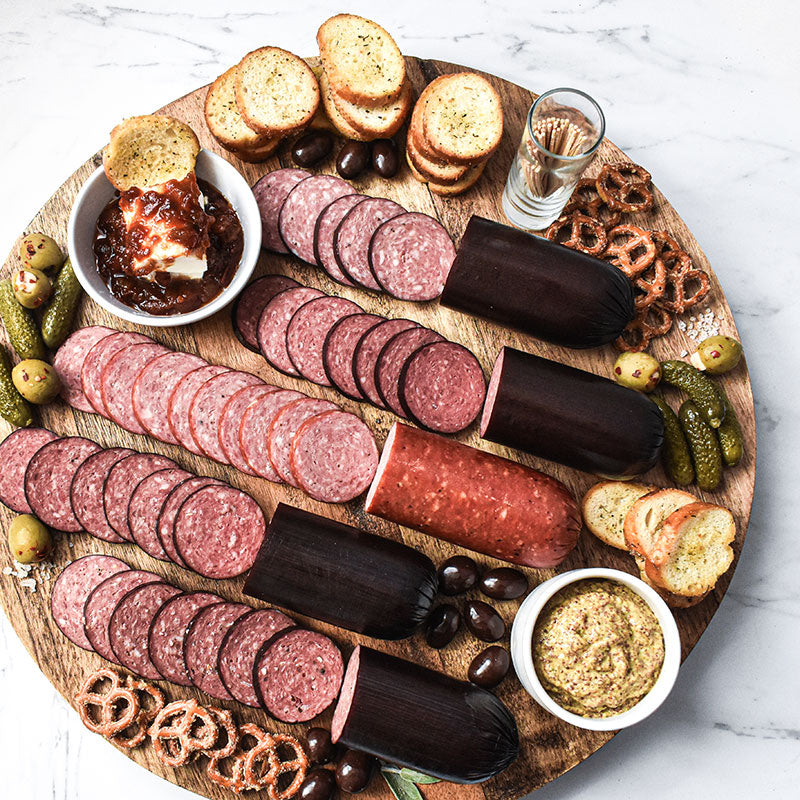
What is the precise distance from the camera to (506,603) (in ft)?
9.37

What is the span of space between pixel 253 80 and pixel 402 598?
198 centimetres

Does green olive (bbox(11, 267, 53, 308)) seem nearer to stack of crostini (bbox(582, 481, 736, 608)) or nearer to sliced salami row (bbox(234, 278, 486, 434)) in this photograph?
sliced salami row (bbox(234, 278, 486, 434))

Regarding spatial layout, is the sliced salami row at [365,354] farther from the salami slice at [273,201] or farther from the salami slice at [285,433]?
the salami slice at [273,201]

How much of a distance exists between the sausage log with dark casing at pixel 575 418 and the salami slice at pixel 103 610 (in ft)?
→ 4.73

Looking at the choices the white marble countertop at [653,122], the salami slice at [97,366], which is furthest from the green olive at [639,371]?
the salami slice at [97,366]

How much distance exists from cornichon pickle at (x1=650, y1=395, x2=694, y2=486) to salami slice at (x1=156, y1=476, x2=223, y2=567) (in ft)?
5.49

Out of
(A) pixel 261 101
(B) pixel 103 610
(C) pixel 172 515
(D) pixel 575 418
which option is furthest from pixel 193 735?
(A) pixel 261 101

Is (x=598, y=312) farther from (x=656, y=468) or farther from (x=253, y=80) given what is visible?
(x=253, y=80)

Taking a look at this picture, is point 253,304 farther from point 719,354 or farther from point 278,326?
point 719,354

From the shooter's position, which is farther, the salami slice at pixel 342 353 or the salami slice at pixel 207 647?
the salami slice at pixel 342 353

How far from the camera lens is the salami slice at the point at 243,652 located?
272 centimetres

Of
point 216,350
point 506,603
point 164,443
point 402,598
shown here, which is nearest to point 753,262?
point 506,603

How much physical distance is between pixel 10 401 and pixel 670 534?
2.42m

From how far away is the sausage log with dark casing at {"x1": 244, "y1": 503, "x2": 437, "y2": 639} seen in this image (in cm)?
261
